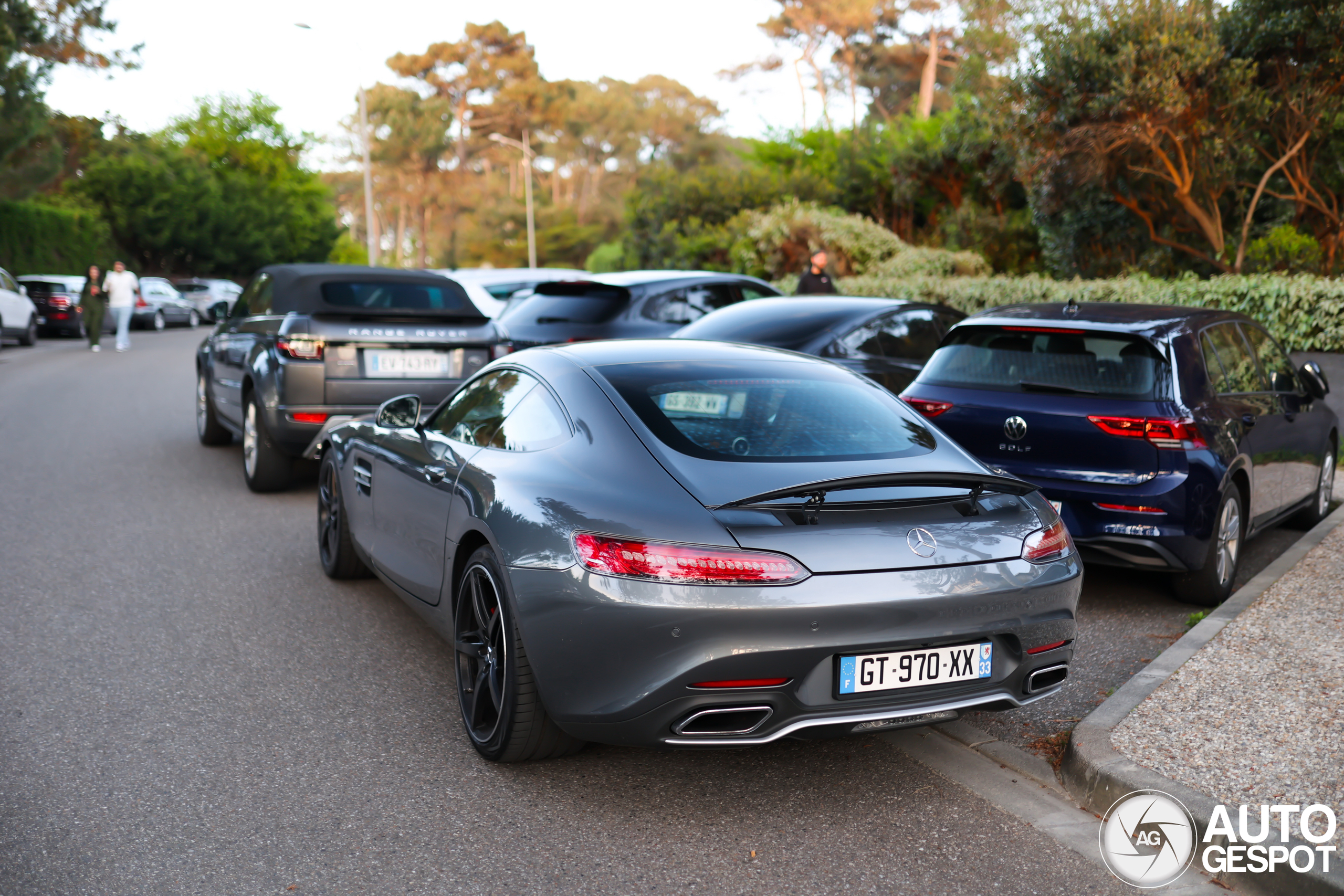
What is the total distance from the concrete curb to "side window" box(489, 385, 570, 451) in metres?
2.03

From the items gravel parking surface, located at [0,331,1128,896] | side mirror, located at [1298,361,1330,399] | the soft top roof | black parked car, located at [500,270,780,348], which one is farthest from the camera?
black parked car, located at [500,270,780,348]

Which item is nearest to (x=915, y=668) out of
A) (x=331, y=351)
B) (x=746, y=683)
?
(x=746, y=683)

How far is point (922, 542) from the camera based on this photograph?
3404 millimetres

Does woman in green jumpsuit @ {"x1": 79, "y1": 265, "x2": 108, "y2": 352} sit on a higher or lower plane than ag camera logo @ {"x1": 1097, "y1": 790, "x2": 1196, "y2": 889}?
higher

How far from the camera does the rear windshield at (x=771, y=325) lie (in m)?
8.62

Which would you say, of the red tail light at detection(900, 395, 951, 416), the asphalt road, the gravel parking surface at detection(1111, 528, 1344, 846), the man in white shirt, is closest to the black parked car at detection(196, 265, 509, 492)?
the asphalt road

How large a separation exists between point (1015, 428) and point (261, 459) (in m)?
5.33

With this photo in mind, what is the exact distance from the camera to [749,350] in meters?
4.75

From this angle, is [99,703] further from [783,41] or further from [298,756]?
[783,41]

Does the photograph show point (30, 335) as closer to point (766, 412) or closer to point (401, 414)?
point (401, 414)

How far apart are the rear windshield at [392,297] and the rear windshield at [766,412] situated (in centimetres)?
476

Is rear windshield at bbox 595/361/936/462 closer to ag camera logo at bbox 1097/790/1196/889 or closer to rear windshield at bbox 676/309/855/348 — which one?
ag camera logo at bbox 1097/790/1196/889

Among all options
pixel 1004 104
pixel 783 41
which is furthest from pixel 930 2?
pixel 1004 104

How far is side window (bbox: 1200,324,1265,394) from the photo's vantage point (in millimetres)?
6180
